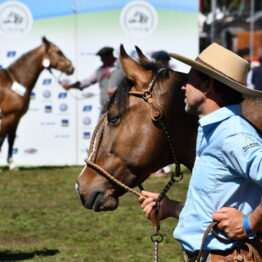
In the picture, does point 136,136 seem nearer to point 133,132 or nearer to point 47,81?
point 133,132

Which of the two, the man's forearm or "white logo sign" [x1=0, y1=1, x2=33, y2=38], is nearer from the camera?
the man's forearm

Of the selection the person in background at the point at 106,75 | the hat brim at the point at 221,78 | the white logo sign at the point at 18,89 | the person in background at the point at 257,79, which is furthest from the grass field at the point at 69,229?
the hat brim at the point at 221,78

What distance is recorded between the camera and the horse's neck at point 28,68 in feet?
40.2

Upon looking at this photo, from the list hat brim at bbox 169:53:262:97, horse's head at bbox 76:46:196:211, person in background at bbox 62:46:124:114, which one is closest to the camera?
hat brim at bbox 169:53:262:97

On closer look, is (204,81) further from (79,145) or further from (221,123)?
(79,145)

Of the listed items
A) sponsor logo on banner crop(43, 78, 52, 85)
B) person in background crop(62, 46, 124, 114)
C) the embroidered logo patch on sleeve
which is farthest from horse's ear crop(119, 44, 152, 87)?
sponsor logo on banner crop(43, 78, 52, 85)

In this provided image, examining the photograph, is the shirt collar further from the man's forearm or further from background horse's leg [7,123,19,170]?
background horse's leg [7,123,19,170]

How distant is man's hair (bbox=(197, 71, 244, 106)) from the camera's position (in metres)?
2.68

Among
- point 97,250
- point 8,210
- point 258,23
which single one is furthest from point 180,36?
point 258,23

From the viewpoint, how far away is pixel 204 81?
2680 mm

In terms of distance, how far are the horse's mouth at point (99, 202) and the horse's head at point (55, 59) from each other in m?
9.37

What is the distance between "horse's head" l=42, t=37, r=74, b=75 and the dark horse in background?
30.3ft

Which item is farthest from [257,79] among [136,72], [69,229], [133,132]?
[133,132]

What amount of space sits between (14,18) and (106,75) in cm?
239
